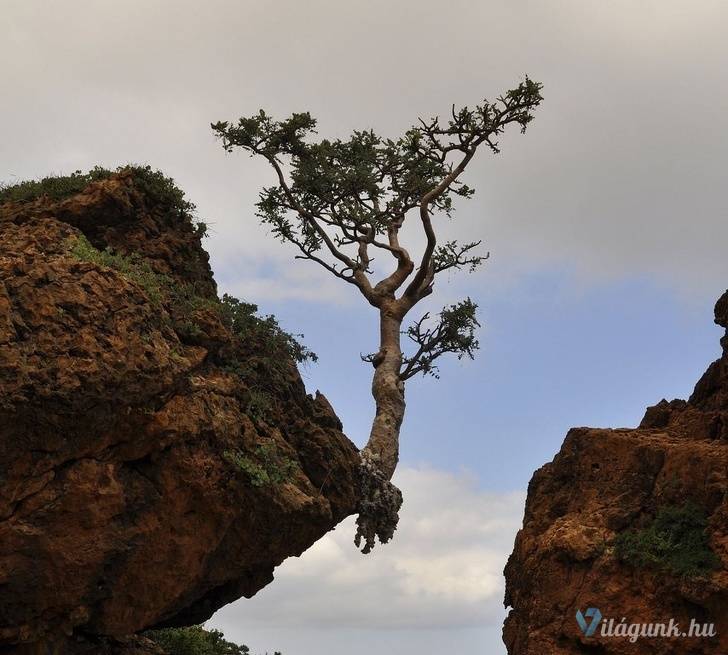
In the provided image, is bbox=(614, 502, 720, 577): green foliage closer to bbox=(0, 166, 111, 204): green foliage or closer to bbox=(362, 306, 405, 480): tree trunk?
bbox=(362, 306, 405, 480): tree trunk

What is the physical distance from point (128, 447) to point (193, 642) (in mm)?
8681

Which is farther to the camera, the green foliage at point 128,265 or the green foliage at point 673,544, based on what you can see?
the green foliage at point 128,265

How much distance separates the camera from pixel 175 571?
14664mm

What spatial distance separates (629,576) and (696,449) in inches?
78.6

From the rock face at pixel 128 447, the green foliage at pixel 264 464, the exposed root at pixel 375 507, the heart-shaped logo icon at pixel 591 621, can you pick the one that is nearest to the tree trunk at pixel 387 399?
the exposed root at pixel 375 507

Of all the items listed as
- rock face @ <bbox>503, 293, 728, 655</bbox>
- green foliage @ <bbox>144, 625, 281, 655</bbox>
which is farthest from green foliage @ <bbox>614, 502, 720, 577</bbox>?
green foliage @ <bbox>144, 625, 281, 655</bbox>

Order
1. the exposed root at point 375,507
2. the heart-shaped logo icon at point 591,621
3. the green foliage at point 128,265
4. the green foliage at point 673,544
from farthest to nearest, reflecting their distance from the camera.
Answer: the exposed root at point 375,507, the green foliage at point 128,265, the heart-shaped logo icon at point 591,621, the green foliage at point 673,544

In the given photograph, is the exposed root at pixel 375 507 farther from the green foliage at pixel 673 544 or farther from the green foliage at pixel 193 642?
the green foliage at pixel 673 544

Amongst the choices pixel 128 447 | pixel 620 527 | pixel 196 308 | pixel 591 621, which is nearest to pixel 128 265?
pixel 196 308

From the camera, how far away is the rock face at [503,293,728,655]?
11867 mm

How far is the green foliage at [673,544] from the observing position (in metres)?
11.8

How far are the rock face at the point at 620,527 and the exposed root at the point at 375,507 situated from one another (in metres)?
4.63

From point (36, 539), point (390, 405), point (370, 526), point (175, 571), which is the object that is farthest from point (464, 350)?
point (36, 539)

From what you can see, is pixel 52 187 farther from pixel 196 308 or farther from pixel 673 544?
pixel 673 544
